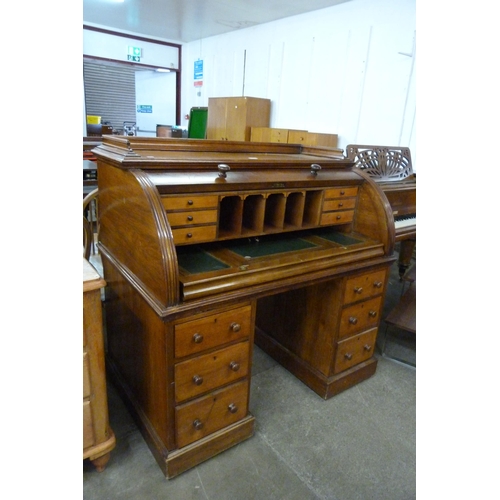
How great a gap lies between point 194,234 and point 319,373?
116 centimetres

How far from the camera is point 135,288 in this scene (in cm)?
145

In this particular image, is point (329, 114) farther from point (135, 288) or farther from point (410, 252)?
point (135, 288)

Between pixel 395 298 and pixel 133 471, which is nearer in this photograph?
pixel 133 471

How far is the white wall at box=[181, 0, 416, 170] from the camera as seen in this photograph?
3.39 meters

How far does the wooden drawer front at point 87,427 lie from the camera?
141 cm

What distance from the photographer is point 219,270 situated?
1.45 meters

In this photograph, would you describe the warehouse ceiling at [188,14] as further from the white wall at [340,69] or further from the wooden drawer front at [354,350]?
the wooden drawer front at [354,350]

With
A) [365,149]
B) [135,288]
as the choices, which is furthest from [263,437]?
[365,149]

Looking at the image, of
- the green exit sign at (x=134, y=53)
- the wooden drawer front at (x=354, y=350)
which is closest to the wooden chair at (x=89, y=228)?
the wooden drawer front at (x=354, y=350)

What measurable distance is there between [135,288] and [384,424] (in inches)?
56.9

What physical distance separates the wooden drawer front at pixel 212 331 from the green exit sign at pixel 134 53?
6384mm

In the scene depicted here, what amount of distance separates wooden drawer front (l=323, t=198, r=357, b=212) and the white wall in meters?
1.69

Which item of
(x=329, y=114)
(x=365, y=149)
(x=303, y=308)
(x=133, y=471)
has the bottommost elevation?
(x=133, y=471)

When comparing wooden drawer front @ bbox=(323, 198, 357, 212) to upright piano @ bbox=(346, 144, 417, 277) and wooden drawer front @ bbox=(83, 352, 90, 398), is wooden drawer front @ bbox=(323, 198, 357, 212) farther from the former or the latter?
wooden drawer front @ bbox=(83, 352, 90, 398)
